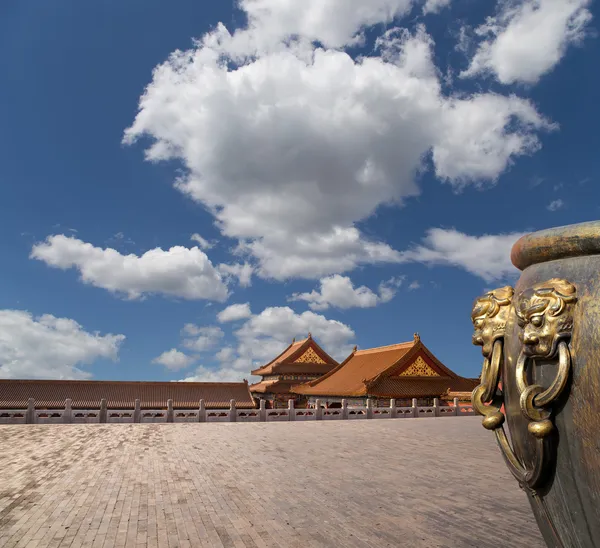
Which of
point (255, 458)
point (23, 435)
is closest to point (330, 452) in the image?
point (255, 458)

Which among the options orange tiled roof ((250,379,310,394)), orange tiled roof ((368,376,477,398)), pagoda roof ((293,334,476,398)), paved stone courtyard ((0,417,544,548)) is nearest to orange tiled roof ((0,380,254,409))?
pagoda roof ((293,334,476,398))

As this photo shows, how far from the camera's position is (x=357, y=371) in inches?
1022

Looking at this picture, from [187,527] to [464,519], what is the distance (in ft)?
11.3

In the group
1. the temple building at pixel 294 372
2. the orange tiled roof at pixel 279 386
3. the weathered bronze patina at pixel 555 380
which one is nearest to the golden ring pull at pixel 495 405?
the weathered bronze patina at pixel 555 380

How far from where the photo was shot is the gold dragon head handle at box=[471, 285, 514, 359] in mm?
2910

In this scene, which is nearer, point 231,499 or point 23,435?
point 231,499

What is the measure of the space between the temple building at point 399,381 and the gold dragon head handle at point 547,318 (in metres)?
19.6

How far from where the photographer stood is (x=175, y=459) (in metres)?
10.4

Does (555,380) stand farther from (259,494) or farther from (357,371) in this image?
(357,371)

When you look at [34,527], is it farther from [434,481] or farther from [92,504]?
[434,481]

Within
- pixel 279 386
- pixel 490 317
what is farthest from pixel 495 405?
pixel 279 386

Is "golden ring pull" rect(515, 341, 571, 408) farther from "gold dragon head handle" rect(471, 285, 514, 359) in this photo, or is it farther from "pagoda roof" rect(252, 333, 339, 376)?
"pagoda roof" rect(252, 333, 339, 376)

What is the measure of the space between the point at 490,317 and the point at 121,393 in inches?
926

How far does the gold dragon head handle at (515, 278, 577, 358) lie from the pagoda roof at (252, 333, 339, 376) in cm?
2969
